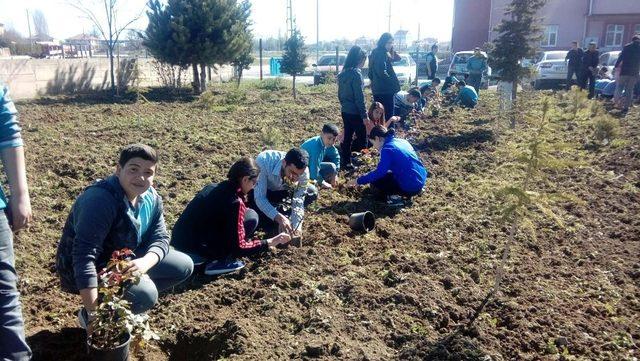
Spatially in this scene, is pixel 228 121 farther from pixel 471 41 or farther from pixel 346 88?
pixel 471 41

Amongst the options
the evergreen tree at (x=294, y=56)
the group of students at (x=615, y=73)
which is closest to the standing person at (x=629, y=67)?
the group of students at (x=615, y=73)

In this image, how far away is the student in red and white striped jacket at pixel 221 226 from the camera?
12.0ft

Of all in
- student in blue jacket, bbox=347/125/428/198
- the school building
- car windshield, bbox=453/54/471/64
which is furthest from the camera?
the school building

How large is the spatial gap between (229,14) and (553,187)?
37.4ft

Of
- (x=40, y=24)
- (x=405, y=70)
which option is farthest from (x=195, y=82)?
Answer: (x=40, y=24)

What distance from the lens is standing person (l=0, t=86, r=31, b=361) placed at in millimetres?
2154

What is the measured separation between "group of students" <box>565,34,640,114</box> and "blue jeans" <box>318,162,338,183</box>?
8863mm

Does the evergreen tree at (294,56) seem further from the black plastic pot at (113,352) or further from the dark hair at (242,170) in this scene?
the black plastic pot at (113,352)

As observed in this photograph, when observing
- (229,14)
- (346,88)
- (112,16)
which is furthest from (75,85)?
(346,88)

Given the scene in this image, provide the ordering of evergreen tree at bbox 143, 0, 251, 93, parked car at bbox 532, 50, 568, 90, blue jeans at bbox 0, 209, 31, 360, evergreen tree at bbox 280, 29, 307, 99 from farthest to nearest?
1. parked car at bbox 532, 50, 568, 90
2. evergreen tree at bbox 280, 29, 307, 99
3. evergreen tree at bbox 143, 0, 251, 93
4. blue jeans at bbox 0, 209, 31, 360

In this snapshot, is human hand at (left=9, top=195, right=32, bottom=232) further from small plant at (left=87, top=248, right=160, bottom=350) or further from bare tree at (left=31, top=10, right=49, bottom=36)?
bare tree at (left=31, top=10, right=49, bottom=36)

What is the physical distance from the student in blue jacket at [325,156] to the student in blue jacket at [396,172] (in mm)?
390

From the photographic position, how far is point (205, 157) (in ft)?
23.6

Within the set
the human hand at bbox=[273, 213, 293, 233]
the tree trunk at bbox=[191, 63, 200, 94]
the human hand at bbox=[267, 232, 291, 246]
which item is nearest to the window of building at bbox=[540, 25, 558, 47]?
the tree trunk at bbox=[191, 63, 200, 94]
